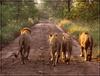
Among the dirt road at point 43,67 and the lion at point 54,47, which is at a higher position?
the lion at point 54,47

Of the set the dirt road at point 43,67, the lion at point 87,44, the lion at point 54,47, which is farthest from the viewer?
the lion at point 87,44

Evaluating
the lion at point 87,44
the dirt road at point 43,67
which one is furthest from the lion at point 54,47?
the lion at point 87,44

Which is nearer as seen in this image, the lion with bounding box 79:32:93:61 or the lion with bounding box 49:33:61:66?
the lion with bounding box 49:33:61:66

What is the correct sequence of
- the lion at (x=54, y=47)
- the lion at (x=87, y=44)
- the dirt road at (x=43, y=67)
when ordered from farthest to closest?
1. the lion at (x=87, y=44)
2. the lion at (x=54, y=47)
3. the dirt road at (x=43, y=67)

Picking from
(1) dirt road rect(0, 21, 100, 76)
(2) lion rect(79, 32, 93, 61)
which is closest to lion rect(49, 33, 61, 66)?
(1) dirt road rect(0, 21, 100, 76)

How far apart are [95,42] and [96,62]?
4203 millimetres

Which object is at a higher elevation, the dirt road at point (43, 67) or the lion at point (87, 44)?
the lion at point (87, 44)

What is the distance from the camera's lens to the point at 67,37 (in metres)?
12.2

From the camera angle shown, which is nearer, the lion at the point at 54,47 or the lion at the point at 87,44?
the lion at the point at 54,47

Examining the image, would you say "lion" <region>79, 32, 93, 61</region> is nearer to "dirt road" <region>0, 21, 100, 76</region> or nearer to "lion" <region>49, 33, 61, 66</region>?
"dirt road" <region>0, 21, 100, 76</region>

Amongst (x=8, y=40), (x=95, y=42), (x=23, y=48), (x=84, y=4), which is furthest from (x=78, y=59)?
(x=84, y=4)

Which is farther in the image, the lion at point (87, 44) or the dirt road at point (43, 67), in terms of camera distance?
the lion at point (87, 44)

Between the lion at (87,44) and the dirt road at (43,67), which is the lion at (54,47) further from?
the lion at (87,44)

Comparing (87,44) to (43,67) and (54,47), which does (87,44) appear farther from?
(43,67)
